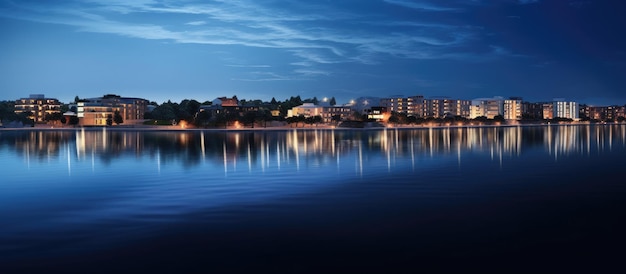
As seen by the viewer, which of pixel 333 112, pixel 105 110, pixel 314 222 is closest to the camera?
pixel 314 222

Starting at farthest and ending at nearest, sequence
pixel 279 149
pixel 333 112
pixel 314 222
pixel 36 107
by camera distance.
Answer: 1. pixel 36 107
2. pixel 333 112
3. pixel 279 149
4. pixel 314 222

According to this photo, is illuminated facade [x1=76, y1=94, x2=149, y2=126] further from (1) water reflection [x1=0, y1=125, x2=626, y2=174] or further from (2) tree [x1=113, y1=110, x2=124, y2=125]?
(1) water reflection [x1=0, y1=125, x2=626, y2=174]

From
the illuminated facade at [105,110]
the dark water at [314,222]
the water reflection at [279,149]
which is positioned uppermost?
the illuminated facade at [105,110]

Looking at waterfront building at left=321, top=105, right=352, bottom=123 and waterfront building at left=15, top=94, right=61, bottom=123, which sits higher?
waterfront building at left=15, top=94, right=61, bottom=123

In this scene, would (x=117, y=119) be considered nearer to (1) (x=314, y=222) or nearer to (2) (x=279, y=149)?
(2) (x=279, y=149)

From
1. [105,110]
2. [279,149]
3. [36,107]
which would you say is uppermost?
[36,107]

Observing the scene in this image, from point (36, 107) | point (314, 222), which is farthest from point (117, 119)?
point (314, 222)

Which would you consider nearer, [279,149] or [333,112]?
[279,149]

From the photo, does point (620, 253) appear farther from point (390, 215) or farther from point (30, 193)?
point (30, 193)

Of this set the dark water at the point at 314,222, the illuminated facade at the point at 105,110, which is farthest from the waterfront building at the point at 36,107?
the dark water at the point at 314,222

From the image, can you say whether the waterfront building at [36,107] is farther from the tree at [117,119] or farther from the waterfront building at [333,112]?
the waterfront building at [333,112]

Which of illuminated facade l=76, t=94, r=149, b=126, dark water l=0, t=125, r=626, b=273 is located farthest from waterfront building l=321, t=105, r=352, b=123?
dark water l=0, t=125, r=626, b=273

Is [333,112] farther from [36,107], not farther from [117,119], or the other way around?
[36,107]

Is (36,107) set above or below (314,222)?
above
